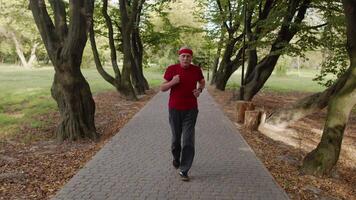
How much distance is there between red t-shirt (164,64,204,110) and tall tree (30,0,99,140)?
380cm

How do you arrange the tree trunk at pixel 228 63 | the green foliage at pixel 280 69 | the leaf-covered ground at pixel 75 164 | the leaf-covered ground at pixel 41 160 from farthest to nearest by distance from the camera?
the green foliage at pixel 280 69 → the tree trunk at pixel 228 63 → the leaf-covered ground at pixel 75 164 → the leaf-covered ground at pixel 41 160

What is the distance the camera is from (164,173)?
638cm

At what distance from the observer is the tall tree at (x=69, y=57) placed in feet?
28.8

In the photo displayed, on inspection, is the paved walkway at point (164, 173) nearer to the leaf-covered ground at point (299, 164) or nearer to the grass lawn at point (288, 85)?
the leaf-covered ground at point (299, 164)

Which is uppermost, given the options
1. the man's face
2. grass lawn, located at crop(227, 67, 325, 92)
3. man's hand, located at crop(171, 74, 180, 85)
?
the man's face

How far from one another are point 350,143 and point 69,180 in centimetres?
838

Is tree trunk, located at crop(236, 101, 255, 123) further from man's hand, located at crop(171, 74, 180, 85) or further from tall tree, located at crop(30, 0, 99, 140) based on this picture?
man's hand, located at crop(171, 74, 180, 85)

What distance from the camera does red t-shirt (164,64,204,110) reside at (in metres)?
5.88

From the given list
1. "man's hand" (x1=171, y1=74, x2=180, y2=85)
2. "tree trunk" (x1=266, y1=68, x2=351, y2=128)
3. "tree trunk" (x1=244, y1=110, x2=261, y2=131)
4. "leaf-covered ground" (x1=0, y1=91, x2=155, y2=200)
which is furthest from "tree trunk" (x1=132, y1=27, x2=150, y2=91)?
"man's hand" (x1=171, y1=74, x2=180, y2=85)

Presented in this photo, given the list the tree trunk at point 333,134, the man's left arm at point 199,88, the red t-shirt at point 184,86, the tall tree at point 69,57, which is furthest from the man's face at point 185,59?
the tall tree at point 69,57

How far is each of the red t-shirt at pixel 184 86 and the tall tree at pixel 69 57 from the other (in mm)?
3804

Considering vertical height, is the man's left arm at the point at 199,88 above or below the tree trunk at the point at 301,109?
above

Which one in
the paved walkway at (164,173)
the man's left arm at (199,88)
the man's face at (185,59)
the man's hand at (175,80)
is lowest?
the paved walkway at (164,173)

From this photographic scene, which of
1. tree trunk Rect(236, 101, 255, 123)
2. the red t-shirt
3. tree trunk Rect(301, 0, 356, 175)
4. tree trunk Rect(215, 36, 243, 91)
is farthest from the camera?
tree trunk Rect(215, 36, 243, 91)
